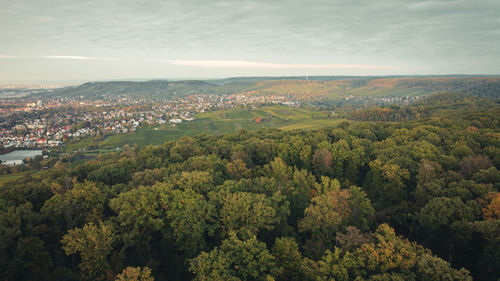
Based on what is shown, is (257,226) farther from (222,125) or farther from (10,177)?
(222,125)

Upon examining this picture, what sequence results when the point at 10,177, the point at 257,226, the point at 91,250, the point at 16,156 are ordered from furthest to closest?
the point at 16,156 → the point at 10,177 → the point at 257,226 → the point at 91,250

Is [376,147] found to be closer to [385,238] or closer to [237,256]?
[385,238]

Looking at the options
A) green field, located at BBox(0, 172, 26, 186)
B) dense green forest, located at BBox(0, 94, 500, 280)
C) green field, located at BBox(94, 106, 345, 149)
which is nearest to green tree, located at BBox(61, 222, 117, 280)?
dense green forest, located at BBox(0, 94, 500, 280)

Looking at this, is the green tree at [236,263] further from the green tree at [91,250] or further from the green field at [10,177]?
the green field at [10,177]

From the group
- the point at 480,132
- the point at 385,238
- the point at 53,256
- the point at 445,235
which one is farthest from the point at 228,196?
the point at 480,132

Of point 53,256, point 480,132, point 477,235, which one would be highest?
point 480,132

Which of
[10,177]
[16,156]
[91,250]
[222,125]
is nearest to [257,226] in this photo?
[91,250]
